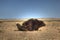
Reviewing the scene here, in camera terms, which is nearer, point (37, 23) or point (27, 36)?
point (27, 36)

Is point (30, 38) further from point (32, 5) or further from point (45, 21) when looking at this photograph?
point (32, 5)

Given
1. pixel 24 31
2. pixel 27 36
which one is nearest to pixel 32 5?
pixel 24 31

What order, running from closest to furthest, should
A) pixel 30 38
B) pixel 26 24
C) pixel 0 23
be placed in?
1. pixel 30 38
2. pixel 26 24
3. pixel 0 23

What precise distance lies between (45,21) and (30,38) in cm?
50

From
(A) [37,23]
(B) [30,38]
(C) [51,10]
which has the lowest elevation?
(B) [30,38]

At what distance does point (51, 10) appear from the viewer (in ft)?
6.33

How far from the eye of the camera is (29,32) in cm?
153

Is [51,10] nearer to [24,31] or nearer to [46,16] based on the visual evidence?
[46,16]

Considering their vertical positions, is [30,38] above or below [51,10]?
below

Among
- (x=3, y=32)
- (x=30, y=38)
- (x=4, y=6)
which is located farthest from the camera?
(x=4, y=6)

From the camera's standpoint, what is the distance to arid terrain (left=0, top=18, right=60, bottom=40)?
1.40 meters

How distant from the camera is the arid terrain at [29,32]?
55.1 inches

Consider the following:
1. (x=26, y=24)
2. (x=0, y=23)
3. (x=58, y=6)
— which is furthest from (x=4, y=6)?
(x=58, y=6)

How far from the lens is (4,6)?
1908mm
